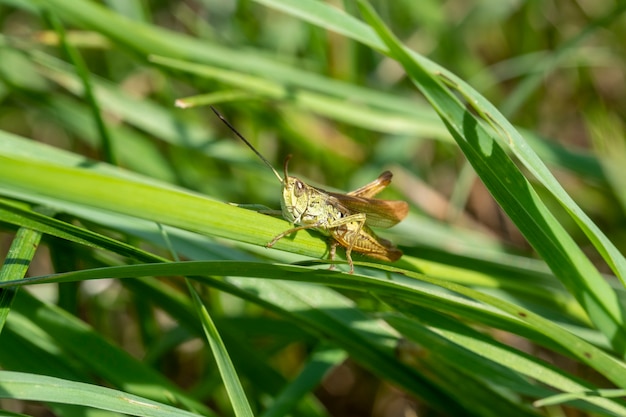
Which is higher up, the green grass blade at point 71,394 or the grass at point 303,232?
the grass at point 303,232

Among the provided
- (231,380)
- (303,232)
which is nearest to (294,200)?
(303,232)

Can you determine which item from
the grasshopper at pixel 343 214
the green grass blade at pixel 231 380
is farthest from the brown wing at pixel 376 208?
the green grass blade at pixel 231 380

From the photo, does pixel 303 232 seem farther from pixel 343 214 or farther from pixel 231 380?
pixel 231 380

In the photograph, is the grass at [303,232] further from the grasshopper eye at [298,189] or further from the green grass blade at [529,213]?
the grasshopper eye at [298,189]

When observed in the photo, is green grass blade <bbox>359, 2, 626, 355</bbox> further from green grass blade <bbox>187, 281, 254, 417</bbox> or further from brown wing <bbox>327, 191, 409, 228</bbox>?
green grass blade <bbox>187, 281, 254, 417</bbox>

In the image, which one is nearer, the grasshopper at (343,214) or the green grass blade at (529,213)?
the green grass blade at (529,213)

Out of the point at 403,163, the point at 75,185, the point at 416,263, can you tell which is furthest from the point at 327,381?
the point at 75,185

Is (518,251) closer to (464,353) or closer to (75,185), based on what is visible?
(464,353)
